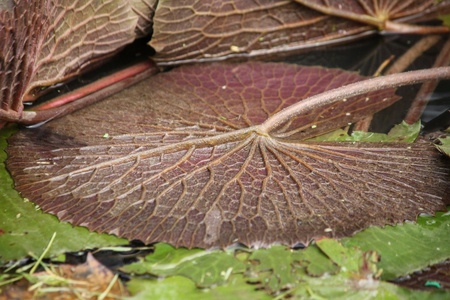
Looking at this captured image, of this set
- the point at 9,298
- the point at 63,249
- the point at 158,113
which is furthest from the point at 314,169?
the point at 9,298

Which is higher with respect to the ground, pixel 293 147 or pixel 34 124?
pixel 293 147

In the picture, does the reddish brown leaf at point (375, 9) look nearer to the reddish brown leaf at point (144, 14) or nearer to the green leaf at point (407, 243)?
the reddish brown leaf at point (144, 14)

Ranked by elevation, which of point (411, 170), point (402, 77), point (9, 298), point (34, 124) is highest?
point (402, 77)

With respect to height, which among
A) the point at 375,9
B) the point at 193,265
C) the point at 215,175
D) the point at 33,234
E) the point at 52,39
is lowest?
the point at 33,234

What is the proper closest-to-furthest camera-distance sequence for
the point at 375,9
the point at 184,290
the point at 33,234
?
1. the point at 184,290
2. the point at 33,234
3. the point at 375,9

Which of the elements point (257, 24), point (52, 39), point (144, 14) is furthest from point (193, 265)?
point (257, 24)

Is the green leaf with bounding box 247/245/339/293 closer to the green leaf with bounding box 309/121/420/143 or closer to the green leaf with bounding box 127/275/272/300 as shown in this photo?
the green leaf with bounding box 127/275/272/300

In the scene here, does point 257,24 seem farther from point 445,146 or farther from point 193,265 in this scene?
point 193,265

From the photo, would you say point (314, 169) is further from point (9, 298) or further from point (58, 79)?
point (58, 79)
